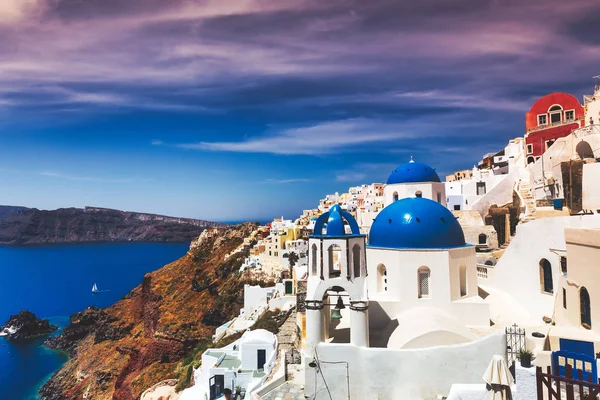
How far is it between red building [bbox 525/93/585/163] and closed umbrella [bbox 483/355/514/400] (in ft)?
75.8

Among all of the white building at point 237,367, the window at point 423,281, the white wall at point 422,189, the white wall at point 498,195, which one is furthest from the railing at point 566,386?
the white wall at point 498,195

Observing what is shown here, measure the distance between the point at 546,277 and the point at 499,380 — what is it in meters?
7.54

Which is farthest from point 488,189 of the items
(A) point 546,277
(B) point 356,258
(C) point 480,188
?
(B) point 356,258

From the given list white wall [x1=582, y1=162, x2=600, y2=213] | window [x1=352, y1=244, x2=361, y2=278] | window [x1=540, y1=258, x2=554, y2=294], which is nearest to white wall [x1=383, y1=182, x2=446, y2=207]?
white wall [x1=582, y1=162, x2=600, y2=213]

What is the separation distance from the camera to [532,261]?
1386 centimetres

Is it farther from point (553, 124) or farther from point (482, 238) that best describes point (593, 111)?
point (482, 238)

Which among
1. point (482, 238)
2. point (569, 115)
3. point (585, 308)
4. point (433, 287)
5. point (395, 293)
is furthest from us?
point (569, 115)

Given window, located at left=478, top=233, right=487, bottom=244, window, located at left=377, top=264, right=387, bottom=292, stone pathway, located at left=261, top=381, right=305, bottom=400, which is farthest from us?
window, located at left=478, top=233, right=487, bottom=244

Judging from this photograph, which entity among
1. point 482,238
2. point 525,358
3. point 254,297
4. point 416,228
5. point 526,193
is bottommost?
point 254,297

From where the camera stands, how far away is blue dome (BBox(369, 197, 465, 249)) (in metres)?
12.3

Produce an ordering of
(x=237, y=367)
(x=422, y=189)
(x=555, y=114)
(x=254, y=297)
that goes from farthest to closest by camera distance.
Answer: (x=254, y=297) < (x=555, y=114) < (x=422, y=189) < (x=237, y=367)

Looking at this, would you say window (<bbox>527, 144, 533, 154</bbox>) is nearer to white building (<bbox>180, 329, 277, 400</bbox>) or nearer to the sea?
white building (<bbox>180, 329, 277, 400</bbox>)

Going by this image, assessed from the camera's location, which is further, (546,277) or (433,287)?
(546,277)

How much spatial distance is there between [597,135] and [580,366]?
16.1 metres
